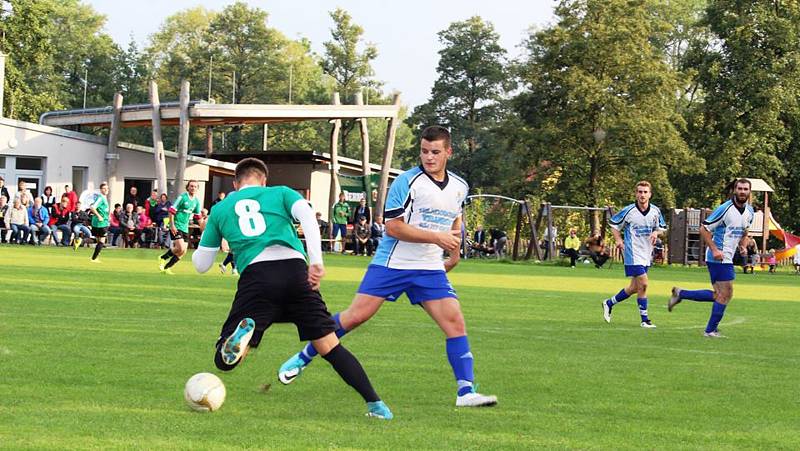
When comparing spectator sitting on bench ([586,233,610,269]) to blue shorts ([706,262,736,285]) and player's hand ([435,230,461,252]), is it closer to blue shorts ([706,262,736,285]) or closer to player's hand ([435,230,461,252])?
blue shorts ([706,262,736,285])

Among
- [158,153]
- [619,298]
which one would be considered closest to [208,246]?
[619,298]

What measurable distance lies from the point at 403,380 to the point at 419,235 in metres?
1.72

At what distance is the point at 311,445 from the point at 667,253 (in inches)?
1761

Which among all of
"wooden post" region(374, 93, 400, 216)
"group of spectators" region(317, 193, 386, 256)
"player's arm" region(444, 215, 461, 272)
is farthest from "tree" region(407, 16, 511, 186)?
"player's arm" region(444, 215, 461, 272)

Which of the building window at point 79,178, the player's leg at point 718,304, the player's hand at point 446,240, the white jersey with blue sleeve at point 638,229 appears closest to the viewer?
the player's hand at point 446,240

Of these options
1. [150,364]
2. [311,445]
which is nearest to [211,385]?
[311,445]

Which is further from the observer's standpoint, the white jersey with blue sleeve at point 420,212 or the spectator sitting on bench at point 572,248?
the spectator sitting on bench at point 572,248

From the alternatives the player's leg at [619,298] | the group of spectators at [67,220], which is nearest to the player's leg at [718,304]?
the player's leg at [619,298]

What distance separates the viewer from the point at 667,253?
5009 cm

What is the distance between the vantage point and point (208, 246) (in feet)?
27.2

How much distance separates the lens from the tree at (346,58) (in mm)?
83938

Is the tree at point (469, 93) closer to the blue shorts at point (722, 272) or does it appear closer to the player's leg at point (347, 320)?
the blue shorts at point (722, 272)

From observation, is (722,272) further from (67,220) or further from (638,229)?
(67,220)

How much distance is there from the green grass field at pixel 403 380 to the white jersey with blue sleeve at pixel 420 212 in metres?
0.99
